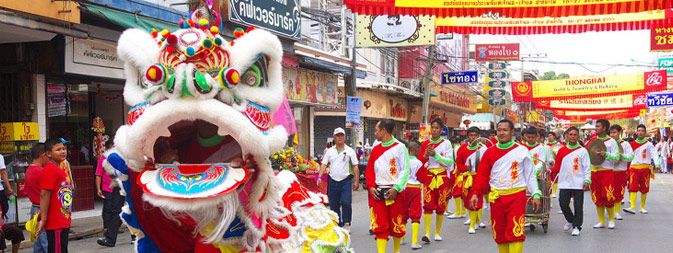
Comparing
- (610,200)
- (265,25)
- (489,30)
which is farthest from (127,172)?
(265,25)

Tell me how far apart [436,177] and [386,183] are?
10.7 ft

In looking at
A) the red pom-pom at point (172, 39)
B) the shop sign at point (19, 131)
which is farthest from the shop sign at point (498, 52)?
the red pom-pom at point (172, 39)

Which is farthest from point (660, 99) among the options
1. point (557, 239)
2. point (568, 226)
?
point (557, 239)

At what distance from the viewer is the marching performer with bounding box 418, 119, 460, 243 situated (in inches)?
443

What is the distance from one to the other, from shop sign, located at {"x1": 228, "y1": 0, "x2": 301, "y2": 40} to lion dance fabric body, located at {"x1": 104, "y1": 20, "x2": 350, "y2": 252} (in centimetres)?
1205

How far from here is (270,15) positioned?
17391mm

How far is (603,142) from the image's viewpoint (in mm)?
12852

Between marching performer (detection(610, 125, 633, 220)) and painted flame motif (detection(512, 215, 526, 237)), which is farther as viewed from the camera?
marching performer (detection(610, 125, 633, 220))

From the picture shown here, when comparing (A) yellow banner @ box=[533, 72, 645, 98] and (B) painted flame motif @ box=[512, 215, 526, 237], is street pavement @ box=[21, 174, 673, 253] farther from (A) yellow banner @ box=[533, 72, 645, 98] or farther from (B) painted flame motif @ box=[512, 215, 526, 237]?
(A) yellow banner @ box=[533, 72, 645, 98]

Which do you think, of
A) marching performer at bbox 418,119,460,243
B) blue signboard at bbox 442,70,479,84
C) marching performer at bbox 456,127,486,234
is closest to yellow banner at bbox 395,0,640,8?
marching performer at bbox 418,119,460,243

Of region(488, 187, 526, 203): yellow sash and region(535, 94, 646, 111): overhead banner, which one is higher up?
region(535, 94, 646, 111): overhead banner

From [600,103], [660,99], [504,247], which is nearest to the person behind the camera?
[504,247]

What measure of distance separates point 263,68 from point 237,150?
0.44 m

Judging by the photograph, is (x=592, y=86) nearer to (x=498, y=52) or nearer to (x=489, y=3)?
(x=498, y=52)
